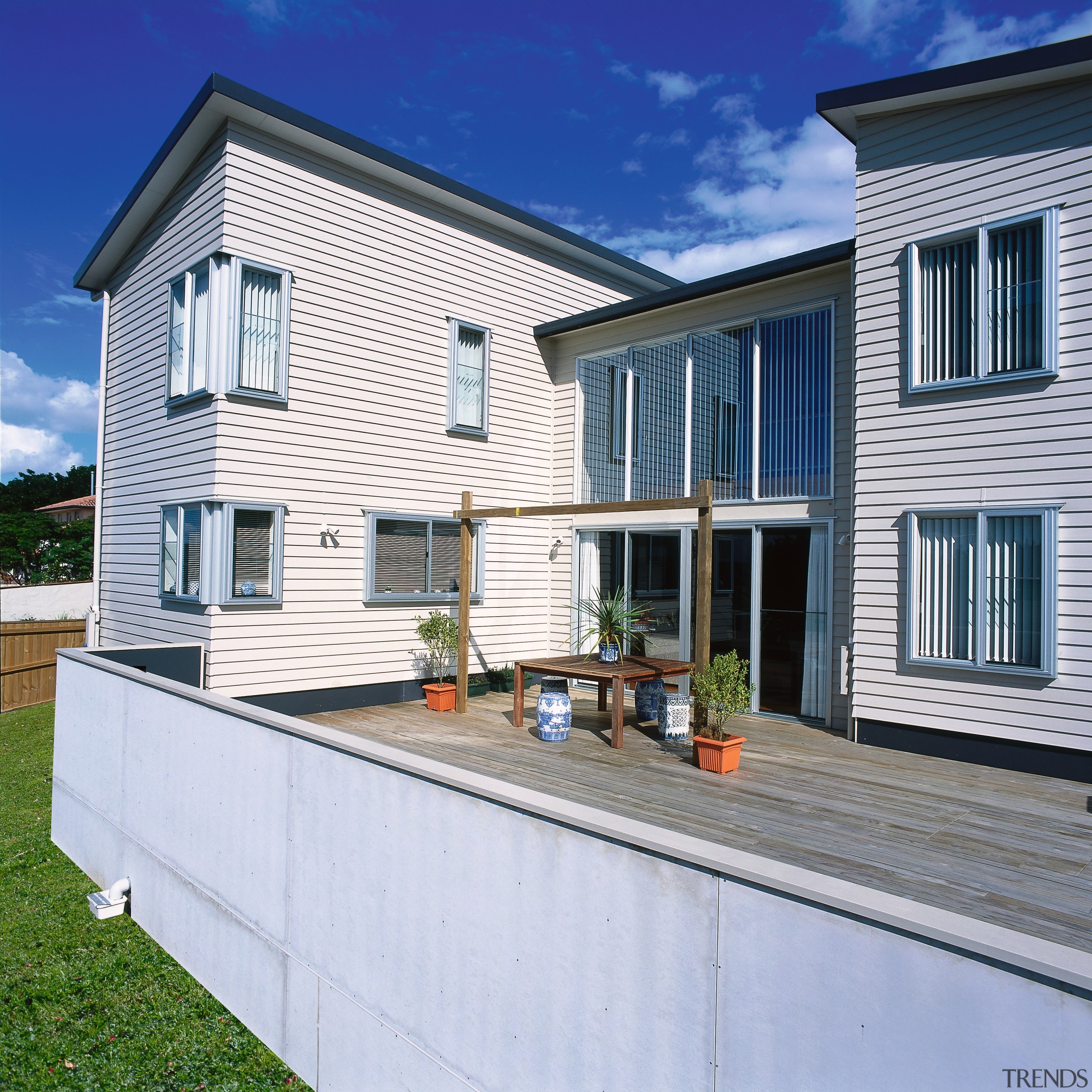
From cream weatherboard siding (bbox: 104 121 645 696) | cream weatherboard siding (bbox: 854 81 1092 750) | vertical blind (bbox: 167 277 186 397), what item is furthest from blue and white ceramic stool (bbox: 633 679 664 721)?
vertical blind (bbox: 167 277 186 397)

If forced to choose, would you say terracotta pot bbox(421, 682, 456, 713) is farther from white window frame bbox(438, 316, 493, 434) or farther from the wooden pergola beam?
white window frame bbox(438, 316, 493, 434)

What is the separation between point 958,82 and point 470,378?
20.0 ft

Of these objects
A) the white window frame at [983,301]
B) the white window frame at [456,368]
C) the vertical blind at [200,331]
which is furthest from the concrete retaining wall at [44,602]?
the white window frame at [983,301]

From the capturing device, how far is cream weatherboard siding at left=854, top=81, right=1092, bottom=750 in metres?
6.11

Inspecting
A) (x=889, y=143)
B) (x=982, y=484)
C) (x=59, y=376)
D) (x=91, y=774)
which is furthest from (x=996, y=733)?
(x=59, y=376)

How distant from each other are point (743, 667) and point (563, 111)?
14.1 m

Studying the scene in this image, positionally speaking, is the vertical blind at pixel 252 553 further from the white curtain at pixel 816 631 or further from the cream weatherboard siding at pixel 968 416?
the cream weatherboard siding at pixel 968 416

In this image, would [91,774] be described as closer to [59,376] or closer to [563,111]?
[563,111]

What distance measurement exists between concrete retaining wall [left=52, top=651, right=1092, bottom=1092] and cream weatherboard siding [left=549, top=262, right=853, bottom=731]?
5798 mm

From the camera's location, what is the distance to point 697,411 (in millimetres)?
9336

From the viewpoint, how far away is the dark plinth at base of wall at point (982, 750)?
6094mm

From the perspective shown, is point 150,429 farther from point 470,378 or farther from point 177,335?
point 470,378

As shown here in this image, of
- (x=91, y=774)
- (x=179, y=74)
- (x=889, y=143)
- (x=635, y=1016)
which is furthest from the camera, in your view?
(x=179, y=74)
